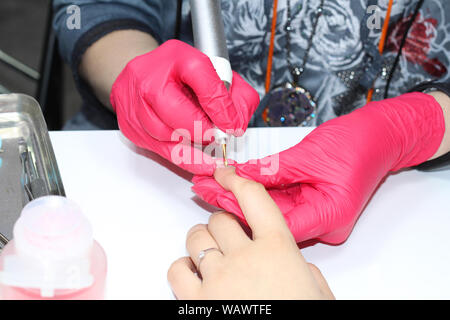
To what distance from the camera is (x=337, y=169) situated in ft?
1.98

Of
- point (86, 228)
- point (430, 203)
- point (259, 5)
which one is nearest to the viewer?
point (86, 228)

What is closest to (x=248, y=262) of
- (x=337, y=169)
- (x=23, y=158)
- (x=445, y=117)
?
(x=337, y=169)

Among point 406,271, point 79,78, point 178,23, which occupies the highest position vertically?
point 178,23

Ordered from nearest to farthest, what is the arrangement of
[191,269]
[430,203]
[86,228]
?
[86,228], [191,269], [430,203]

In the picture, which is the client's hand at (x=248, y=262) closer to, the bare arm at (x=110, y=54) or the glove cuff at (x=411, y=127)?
the glove cuff at (x=411, y=127)

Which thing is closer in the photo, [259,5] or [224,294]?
[224,294]

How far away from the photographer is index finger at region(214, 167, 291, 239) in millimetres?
509

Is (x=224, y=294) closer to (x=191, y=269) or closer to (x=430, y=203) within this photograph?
(x=191, y=269)

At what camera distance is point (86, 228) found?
40cm

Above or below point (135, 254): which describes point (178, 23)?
above

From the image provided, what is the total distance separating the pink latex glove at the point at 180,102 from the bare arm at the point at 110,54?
140mm

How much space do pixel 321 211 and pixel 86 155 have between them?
36 centimetres

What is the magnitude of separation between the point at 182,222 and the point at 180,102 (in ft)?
0.54
